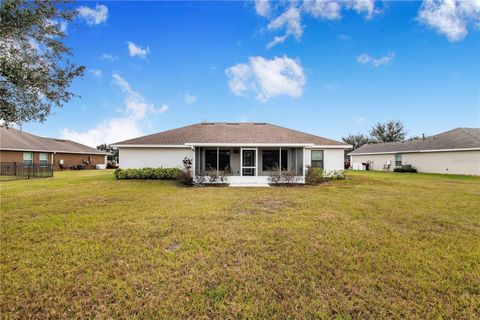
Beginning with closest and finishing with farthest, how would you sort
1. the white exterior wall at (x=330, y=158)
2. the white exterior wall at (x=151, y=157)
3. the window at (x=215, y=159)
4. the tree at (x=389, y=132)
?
the window at (x=215, y=159) → the white exterior wall at (x=151, y=157) → the white exterior wall at (x=330, y=158) → the tree at (x=389, y=132)

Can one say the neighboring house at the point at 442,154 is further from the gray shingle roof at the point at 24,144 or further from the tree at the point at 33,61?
the gray shingle roof at the point at 24,144

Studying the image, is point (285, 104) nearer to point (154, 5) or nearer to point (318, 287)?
point (154, 5)

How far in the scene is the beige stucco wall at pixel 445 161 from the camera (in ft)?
68.2

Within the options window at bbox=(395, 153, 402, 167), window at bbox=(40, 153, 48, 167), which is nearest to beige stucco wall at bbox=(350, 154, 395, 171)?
window at bbox=(395, 153, 402, 167)

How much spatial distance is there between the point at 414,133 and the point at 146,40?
62.0 metres

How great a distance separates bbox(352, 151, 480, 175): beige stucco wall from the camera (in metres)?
20.8

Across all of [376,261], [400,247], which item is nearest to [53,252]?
[376,261]

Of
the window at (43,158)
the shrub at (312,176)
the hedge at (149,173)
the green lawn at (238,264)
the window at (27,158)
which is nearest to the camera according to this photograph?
the green lawn at (238,264)

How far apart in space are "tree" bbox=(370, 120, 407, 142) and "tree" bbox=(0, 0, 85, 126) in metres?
60.1

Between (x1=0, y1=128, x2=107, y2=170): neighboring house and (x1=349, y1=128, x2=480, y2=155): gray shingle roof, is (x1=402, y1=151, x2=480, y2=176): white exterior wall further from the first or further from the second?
(x1=0, y1=128, x2=107, y2=170): neighboring house

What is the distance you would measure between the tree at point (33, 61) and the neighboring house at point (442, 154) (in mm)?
29933

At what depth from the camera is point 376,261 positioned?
3930mm

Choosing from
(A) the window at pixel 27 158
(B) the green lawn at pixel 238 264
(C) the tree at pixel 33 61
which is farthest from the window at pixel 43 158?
(C) the tree at pixel 33 61

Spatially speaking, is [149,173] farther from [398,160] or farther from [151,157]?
[398,160]
